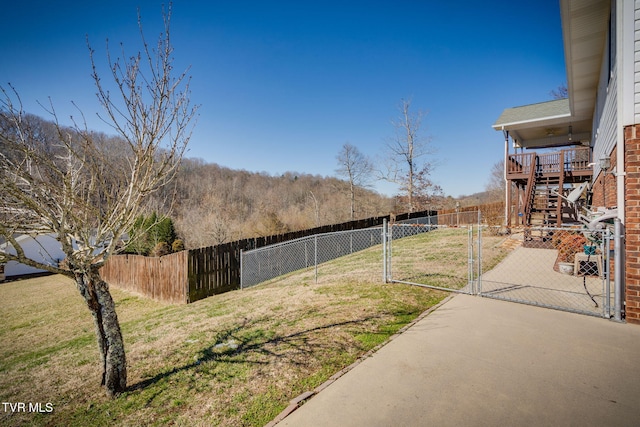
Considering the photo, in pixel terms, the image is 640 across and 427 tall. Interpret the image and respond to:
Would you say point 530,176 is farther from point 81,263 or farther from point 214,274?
point 81,263

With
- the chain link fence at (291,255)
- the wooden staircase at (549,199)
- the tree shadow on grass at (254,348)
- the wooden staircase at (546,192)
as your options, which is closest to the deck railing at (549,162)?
the wooden staircase at (546,192)

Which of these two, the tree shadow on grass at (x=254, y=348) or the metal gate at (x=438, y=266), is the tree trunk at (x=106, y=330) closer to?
the tree shadow on grass at (x=254, y=348)

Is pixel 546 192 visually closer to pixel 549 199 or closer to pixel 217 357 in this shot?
pixel 549 199

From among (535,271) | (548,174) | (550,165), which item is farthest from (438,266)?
(550,165)

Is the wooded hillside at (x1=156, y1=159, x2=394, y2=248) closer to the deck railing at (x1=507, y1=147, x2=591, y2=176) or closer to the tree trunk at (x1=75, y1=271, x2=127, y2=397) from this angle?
the tree trunk at (x1=75, y1=271, x2=127, y2=397)

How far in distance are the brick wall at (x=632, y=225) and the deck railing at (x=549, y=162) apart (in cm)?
952

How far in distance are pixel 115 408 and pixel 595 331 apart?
590 centimetres

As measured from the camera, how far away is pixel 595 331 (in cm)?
393

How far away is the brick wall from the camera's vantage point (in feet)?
13.3

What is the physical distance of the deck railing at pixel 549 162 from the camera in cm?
1222

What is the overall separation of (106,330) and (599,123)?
38.9 feet

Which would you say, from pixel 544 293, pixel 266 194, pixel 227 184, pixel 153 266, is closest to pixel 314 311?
pixel 544 293

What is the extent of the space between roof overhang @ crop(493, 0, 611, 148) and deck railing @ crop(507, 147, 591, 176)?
156cm

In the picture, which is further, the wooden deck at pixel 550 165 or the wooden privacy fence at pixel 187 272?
the wooden deck at pixel 550 165
